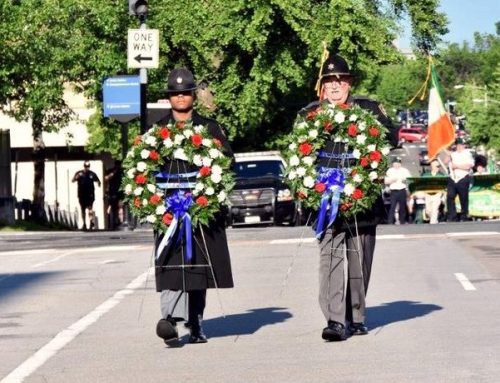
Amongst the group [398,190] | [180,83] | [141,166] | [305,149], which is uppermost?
[180,83]

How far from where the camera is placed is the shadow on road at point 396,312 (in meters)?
14.0

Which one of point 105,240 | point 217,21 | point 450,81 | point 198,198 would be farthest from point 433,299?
point 450,81

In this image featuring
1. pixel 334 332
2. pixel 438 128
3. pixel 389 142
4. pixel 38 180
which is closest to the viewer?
pixel 334 332

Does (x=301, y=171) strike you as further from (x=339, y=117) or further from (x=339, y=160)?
(x=339, y=117)

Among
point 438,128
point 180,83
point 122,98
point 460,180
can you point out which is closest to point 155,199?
point 180,83

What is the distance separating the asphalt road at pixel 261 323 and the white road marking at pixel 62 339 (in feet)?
0.05

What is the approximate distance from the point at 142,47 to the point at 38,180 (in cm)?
1691

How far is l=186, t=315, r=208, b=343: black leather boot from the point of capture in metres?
12.5

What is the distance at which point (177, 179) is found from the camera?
40.9 feet

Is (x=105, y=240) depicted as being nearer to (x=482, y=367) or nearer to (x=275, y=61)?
(x=275, y=61)

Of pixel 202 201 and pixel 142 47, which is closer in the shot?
pixel 202 201

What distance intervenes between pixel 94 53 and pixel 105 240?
56.3ft

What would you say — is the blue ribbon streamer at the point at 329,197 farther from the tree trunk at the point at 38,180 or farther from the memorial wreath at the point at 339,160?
the tree trunk at the point at 38,180

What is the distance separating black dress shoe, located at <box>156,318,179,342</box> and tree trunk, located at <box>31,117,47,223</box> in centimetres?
3515
